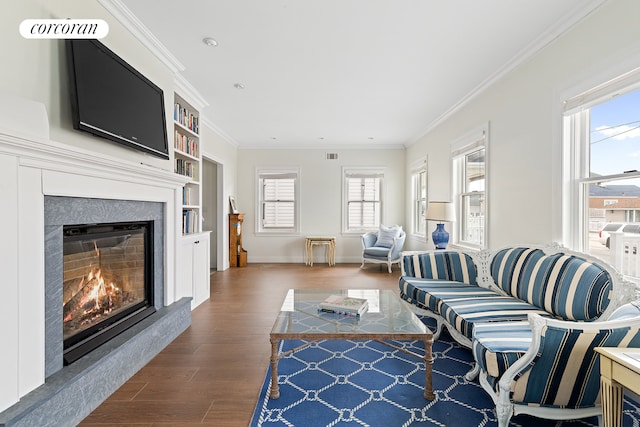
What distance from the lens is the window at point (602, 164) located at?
2.07 metres

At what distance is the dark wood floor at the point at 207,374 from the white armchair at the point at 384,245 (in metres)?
2.41

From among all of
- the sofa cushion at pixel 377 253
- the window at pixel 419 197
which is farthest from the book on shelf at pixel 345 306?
the window at pixel 419 197

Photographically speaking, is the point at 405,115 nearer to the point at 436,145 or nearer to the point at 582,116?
the point at 436,145

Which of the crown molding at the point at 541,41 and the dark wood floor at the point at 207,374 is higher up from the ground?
the crown molding at the point at 541,41

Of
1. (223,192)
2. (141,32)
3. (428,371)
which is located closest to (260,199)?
(223,192)

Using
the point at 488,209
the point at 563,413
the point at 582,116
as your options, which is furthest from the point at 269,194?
the point at 563,413

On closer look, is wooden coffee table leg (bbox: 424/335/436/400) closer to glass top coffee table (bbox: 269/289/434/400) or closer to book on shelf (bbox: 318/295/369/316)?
glass top coffee table (bbox: 269/289/434/400)

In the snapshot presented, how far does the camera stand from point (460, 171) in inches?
177

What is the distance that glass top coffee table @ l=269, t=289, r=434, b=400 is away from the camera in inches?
Answer: 76.6

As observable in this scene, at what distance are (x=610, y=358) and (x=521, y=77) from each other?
2.59 m

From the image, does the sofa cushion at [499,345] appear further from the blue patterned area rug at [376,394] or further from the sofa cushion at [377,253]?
the sofa cushion at [377,253]

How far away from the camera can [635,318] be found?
4.75 ft

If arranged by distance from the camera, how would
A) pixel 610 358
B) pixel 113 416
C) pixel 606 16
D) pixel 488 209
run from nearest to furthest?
pixel 610 358
pixel 113 416
pixel 606 16
pixel 488 209

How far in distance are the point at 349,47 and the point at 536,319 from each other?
250cm
